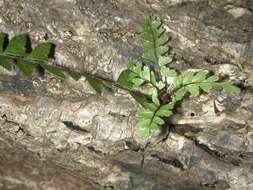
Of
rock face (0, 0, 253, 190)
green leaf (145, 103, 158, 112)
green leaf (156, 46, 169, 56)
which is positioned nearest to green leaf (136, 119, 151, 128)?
green leaf (145, 103, 158, 112)

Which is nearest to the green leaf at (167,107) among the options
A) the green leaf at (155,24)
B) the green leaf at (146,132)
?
the green leaf at (146,132)

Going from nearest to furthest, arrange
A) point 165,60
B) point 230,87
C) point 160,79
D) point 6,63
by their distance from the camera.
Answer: point 6,63, point 230,87, point 165,60, point 160,79

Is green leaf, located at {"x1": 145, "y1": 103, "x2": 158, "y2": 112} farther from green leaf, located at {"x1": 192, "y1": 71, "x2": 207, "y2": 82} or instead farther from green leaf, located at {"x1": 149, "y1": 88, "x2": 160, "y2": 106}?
green leaf, located at {"x1": 192, "y1": 71, "x2": 207, "y2": 82}

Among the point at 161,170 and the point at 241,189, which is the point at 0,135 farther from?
the point at 241,189

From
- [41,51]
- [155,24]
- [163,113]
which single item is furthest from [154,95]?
[41,51]

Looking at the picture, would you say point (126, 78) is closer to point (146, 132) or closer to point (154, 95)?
point (154, 95)

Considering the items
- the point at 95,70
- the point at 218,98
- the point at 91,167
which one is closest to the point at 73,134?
the point at 91,167

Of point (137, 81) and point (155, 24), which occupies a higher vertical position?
point (155, 24)
